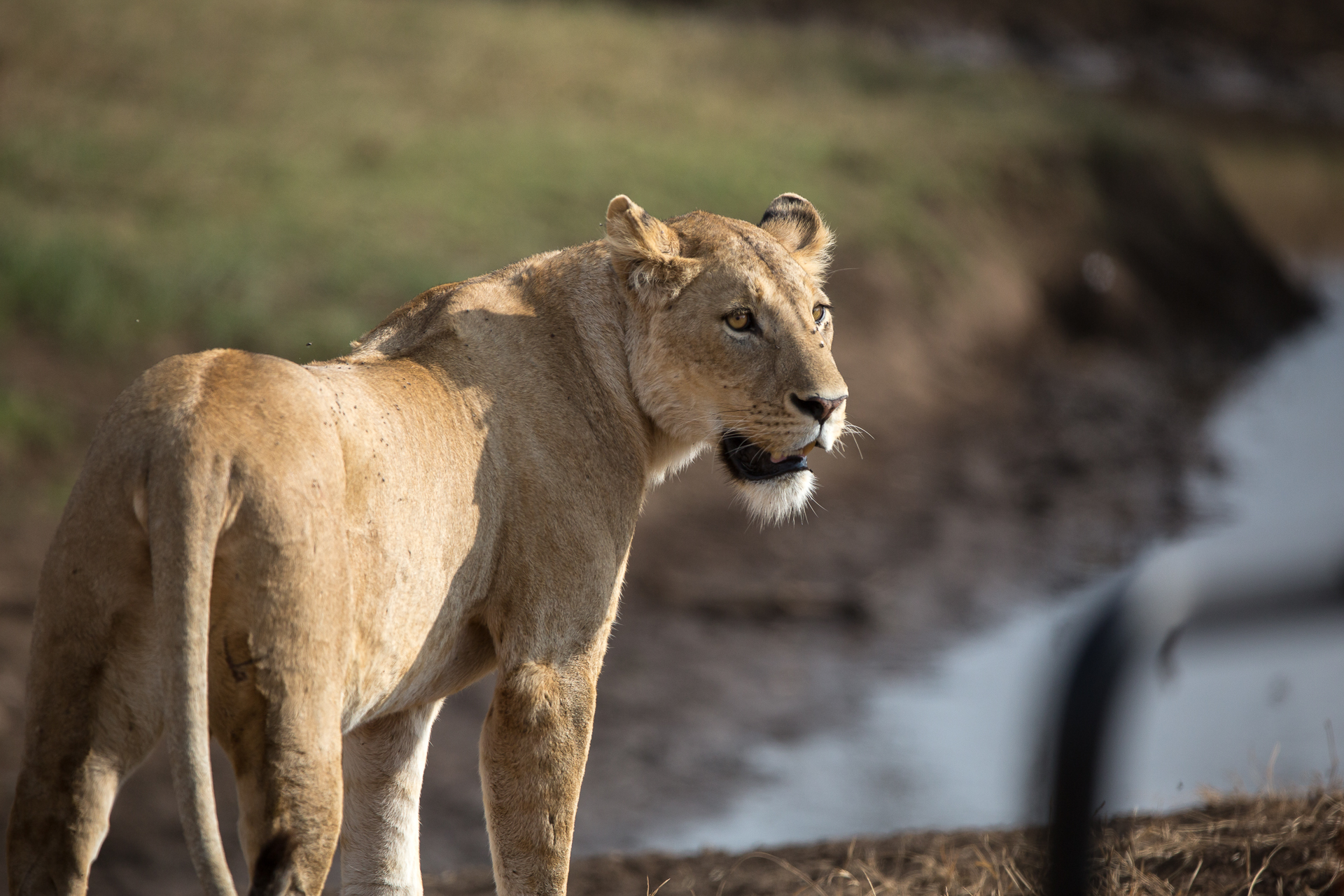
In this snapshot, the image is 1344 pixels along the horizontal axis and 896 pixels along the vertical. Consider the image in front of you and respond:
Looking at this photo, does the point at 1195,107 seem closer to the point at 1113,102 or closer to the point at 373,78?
the point at 1113,102

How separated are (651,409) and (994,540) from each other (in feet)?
26.1

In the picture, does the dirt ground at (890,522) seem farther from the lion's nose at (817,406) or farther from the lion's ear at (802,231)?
the lion's ear at (802,231)

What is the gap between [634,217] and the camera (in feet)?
12.1

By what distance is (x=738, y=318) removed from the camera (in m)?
3.71

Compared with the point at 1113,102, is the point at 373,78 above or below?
above

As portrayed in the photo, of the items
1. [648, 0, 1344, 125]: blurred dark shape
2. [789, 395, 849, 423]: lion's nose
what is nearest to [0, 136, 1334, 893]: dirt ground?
[789, 395, 849, 423]: lion's nose

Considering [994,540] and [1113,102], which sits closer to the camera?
[994,540]

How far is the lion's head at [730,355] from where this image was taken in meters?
3.62

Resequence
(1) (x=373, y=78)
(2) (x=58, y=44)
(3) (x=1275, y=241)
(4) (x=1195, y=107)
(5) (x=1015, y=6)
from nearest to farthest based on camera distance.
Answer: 1. (2) (x=58, y=44)
2. (1) (x=373, y=78)
3. (3) (x=1275, y=241)
4. (4) (x=1195, y=107)
5. (5) (x=1015, y=6)

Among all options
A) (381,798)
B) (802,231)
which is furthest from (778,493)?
(381,798)

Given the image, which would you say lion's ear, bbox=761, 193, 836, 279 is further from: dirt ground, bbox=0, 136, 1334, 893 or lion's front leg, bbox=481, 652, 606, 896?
dirt ground, bbox=0, 136, 1334, 893

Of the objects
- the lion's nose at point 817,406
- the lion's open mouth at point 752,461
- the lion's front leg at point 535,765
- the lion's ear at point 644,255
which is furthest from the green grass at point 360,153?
the lion's front leg at point 535,765

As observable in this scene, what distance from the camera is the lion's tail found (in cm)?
233

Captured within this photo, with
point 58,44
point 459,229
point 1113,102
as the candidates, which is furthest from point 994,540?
point 1113,102
